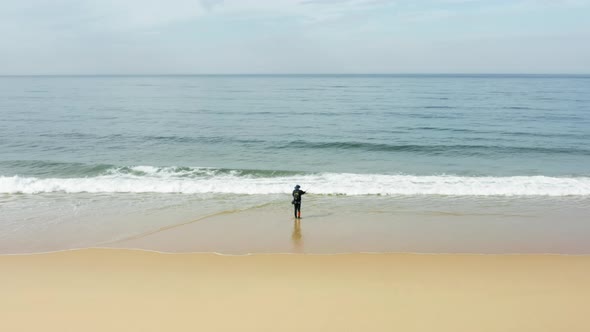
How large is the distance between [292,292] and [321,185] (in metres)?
9.76

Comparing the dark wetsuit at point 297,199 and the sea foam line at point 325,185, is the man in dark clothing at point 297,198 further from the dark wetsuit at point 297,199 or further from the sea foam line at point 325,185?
→ the sea foam line at point 325,185

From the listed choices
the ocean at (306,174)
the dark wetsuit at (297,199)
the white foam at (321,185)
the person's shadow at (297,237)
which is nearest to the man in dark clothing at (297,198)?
the dark wetsuit at (297,199)

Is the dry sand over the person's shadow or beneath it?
beneath

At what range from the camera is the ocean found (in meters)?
12.6

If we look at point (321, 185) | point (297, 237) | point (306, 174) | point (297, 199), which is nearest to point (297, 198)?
point (297, 199)

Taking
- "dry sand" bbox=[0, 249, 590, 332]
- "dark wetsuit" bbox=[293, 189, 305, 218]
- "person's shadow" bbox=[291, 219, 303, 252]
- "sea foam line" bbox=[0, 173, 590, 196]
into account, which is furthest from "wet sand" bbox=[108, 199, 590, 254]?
"sea foam line" bbox=[0, 173, 590, 196]

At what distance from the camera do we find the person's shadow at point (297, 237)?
10977 mm

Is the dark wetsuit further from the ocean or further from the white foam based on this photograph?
the white foam

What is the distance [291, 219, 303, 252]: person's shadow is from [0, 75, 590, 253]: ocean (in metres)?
0.37

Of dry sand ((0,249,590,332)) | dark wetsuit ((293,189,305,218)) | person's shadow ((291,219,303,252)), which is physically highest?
dark wetsuit ((293,189,305,218))

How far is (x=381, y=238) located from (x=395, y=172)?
8.70 m

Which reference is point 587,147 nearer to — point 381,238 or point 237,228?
point 381,238

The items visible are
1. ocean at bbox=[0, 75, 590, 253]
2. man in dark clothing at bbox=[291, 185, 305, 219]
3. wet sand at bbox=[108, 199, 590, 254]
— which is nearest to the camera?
wet sand at bbox=[108, 199, 590, 254]

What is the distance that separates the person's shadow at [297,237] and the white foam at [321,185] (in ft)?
13.3
